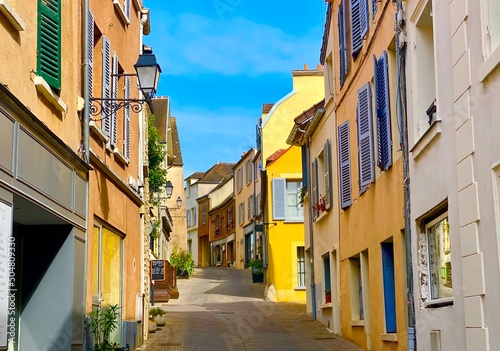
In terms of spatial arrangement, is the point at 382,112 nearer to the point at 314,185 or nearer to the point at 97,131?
the point at 97,131

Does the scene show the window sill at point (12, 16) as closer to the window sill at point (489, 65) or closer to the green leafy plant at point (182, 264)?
the window sill at point (489, 65)

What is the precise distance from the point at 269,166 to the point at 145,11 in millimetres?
14511

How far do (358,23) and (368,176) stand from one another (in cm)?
299

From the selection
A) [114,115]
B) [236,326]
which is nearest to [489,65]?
[114,115]

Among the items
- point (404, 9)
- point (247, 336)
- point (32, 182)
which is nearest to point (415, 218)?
→ point (404, 9)

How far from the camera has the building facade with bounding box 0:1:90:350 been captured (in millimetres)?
7770

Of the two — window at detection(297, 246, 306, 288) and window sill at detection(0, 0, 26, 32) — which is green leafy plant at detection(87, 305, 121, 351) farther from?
window at detection(297, 246, 306, 288)

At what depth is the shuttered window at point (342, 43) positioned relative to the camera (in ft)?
53.3

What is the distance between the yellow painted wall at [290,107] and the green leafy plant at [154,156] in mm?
6893

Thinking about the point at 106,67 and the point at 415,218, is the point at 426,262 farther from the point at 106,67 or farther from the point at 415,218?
the point at 106,67

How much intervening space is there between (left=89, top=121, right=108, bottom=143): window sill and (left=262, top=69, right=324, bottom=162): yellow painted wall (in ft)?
67.9

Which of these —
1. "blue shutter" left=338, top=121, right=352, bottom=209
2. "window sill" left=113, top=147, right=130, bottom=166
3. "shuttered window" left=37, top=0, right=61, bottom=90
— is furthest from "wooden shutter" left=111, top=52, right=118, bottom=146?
"blue shutter" left=338, top=121, right=352, bottom=209

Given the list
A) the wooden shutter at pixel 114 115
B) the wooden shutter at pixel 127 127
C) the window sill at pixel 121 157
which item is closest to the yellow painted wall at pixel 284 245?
the wooden shutter at pixel 127 127

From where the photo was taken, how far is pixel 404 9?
35.7 feet
